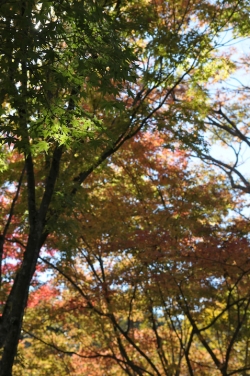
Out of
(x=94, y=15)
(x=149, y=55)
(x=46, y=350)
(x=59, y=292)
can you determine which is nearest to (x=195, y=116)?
(x=149, y=55)

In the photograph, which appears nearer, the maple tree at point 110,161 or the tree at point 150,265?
the maple tree at point 110,161

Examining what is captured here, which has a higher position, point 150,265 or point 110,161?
point 110,161

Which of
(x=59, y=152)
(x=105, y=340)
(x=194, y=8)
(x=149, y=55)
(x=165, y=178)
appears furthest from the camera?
(x=105, y=340)

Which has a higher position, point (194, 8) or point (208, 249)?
point (194, 8)

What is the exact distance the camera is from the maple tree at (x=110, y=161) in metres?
3.77

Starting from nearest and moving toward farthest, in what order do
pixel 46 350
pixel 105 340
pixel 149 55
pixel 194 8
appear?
pixel 149 55 < pixel 194 8 < pixel 105 340 < pixel 46 350

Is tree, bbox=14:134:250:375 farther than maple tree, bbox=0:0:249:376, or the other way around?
tree, bbox=14:134:250:375

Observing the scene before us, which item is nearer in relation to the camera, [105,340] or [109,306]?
[109,306]

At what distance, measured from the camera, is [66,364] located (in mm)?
11609

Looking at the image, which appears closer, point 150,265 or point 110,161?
point 150,265

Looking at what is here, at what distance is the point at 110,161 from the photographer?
948cm

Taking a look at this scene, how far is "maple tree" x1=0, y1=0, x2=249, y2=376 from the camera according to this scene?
377cm

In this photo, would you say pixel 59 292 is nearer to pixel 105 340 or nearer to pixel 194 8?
pixel 105 340

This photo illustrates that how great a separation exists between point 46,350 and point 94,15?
10002mm
